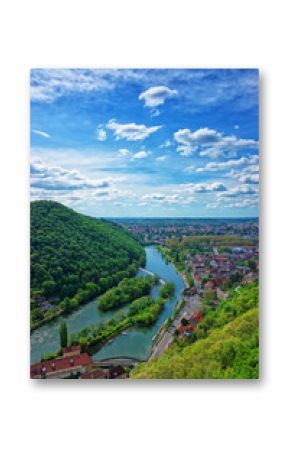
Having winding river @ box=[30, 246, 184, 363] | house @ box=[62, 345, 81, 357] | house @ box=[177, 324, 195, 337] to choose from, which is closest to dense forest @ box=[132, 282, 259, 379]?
house @ box=[177, 324, 195, 337]

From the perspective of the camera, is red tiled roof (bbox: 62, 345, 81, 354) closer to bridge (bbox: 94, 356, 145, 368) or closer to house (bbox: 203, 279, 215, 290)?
bridge (bbox: 94, 356, 145, 368)

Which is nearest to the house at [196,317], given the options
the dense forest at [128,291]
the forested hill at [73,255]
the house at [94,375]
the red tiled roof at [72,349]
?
the dense forest at [128,291]

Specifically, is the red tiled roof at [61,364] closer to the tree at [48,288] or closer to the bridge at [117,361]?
the bridge at [117,361]

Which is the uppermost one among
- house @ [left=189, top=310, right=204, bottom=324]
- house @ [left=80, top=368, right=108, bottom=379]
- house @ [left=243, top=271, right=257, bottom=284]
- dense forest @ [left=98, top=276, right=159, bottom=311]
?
house @ [left=243, top=271, right=257, bottom=284]

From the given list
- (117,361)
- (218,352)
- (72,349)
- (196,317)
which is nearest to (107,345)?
(117,361)

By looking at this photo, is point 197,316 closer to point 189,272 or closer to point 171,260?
point 189,272
